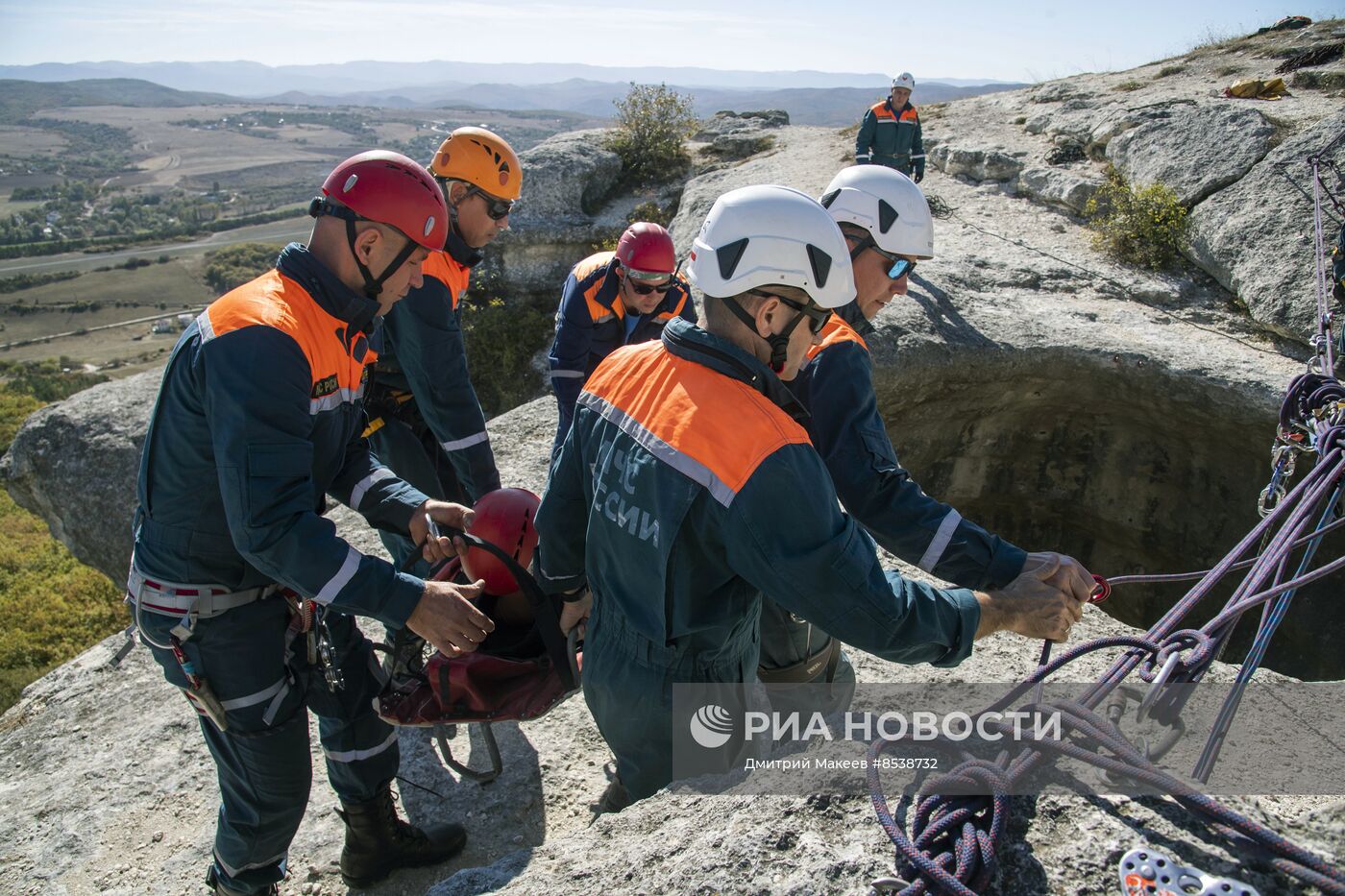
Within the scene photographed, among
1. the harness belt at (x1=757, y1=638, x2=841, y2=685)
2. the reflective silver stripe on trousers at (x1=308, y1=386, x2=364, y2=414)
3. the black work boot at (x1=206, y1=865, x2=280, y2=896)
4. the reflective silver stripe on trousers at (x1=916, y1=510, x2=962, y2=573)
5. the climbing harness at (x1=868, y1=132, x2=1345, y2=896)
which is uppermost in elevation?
the reflective silver stripe on trousers at (x1=308, y1=386, x2=364, y2=414)

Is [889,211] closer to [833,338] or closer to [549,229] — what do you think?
[833,338]

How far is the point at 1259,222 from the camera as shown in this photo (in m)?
8.62

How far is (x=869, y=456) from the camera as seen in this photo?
2.94 metres

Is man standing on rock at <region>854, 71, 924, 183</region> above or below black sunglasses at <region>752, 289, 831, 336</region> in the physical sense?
above

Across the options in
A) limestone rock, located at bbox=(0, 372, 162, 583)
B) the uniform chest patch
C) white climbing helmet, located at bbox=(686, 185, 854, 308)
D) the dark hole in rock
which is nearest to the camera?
white climbing helmet, located at bbox=(686, 185, 854, 308)

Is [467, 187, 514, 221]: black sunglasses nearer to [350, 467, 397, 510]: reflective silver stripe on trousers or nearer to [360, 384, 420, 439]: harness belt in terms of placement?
[360, 384, 420, 439]: harness belt

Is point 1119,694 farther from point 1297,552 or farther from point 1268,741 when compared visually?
point 1297,552

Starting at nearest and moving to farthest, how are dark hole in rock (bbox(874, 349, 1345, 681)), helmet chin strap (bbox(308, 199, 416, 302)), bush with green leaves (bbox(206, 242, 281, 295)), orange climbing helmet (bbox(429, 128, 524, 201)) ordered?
1. helmet chin strap (bbox(308, 199, 416, 302))
2. orange climbing helmet (bbox(429, 128, 524, 201))
3. dark hole in rock (bbox(874, 349, 1345, 681))
4. bush with green leaves (bbox(206, 242, 281, 295))

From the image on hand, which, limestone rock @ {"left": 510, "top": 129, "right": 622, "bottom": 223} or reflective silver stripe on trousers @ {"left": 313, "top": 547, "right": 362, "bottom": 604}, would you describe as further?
limestone rock @ {"left": 510, "top": 129, "right": 622, "bottom": 223}

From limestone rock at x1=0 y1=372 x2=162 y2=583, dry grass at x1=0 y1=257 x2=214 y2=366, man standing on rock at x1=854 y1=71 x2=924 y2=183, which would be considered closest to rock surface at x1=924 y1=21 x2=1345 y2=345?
man standing on rock at x1=854 y1=71 x2=924 y2=183

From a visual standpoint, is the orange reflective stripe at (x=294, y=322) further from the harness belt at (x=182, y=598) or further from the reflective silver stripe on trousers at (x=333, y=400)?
the harness belt at (x=182, y=598)

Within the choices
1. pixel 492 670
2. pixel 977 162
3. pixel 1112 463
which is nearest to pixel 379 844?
pixel 492 670

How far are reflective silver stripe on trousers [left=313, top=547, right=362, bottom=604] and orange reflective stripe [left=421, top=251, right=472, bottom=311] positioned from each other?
2106 millimetres

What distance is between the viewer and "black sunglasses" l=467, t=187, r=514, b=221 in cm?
494
